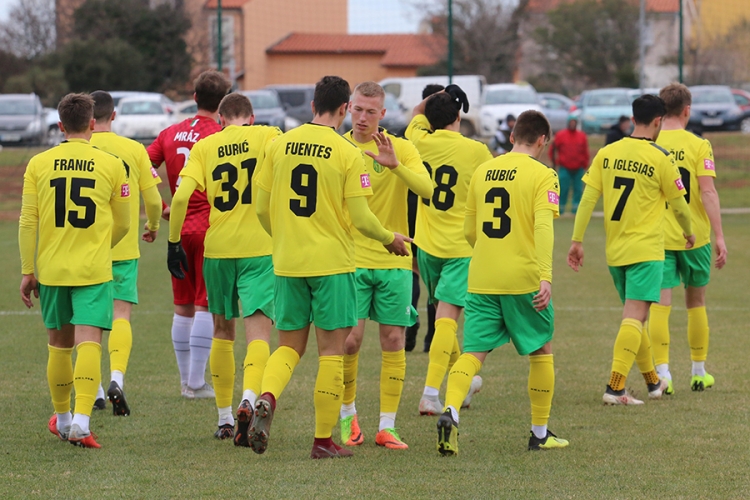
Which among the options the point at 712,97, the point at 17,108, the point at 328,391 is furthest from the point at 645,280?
the point at 712,97

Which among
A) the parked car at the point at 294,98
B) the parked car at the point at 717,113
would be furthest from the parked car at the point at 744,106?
the parked car at the point at 294,98

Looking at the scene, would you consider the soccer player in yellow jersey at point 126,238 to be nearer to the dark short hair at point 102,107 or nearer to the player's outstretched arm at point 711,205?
the dark short hair at point 102,107

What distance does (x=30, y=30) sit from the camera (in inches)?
1752

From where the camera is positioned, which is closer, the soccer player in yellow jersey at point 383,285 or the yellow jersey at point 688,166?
the soccer player in yellow jersey at point 383,285

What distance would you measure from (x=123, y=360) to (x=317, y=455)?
196cm

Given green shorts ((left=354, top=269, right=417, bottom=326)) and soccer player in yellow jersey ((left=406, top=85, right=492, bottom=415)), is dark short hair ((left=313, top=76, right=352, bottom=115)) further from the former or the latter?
soccer player in yellow jersey ((left=406, top=85, right=492, bottom=415))

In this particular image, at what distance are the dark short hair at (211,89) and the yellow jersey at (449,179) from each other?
130 cm

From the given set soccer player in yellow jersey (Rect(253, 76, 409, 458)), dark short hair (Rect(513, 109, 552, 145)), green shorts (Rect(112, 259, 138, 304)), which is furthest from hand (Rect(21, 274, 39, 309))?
dark short hair (Rect(513, 109, 552, 145))

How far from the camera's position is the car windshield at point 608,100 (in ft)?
106

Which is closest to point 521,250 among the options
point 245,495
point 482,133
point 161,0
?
point 245,495

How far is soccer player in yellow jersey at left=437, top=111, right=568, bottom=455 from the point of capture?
5555 mm

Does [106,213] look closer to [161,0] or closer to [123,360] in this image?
[123,360]

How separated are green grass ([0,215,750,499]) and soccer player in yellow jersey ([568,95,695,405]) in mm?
492

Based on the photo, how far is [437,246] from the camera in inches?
270
